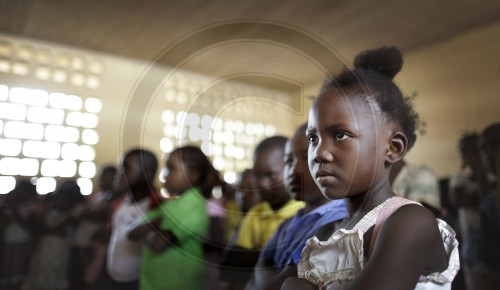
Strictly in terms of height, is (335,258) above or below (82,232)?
above

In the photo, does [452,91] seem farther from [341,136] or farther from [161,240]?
[341,136]

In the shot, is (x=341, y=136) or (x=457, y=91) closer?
(x=341, y=136)

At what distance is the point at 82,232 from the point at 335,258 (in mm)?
1513

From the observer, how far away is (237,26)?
4.75ft

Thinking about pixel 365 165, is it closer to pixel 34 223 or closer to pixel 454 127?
pixel 34 223

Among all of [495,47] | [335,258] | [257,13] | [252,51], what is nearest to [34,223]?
[252,51]

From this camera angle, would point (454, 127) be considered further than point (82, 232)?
Yes

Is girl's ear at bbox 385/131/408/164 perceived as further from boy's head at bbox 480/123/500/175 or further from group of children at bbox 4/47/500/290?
boy's head at bbox 480/123/500/175

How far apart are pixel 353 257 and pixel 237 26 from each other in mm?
1129

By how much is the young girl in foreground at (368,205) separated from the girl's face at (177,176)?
0.71 m

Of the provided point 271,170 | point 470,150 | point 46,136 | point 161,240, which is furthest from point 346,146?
point 46,136

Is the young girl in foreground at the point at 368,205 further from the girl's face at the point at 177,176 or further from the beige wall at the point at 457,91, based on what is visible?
the beige wall at the point at 457,91

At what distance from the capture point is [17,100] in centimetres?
238

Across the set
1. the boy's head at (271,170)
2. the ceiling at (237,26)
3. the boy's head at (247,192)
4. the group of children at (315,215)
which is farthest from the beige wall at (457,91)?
the boy's head at (271,170)
